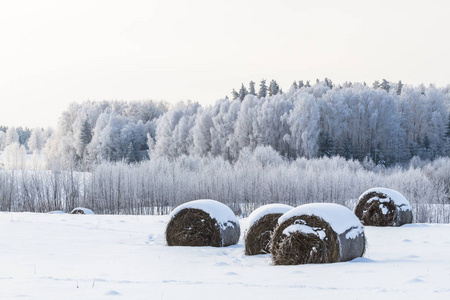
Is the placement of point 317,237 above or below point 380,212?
above

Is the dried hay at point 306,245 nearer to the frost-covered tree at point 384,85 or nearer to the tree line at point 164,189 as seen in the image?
the tree line at point 164,189

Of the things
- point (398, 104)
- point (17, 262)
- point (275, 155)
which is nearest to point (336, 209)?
point (17, 262)

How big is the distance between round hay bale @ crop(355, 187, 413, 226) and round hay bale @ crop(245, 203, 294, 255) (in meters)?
6.65

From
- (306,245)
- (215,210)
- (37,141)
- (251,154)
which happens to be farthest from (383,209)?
(37,141)

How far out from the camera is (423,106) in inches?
2454

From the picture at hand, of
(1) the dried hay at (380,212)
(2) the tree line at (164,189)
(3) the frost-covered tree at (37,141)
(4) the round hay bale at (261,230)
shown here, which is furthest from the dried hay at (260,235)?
(3) the frost-covered tree at (37,141)

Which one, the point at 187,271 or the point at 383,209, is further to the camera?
the point at 383,209

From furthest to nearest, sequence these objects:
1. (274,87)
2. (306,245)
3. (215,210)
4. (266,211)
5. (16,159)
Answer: (274,87) < (16,159) < (215,210) < (266,211) < (306,245)

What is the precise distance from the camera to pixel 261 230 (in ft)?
32.6

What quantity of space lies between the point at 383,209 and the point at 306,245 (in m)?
8.19

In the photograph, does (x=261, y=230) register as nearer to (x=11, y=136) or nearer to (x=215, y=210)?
(x=215, y=210)

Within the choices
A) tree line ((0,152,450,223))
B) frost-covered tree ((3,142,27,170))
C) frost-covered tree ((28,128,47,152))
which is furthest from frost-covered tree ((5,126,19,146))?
tree line ((0,152,450,223))

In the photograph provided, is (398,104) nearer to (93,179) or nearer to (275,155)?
(275,155)

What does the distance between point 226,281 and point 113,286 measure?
1.39 m
